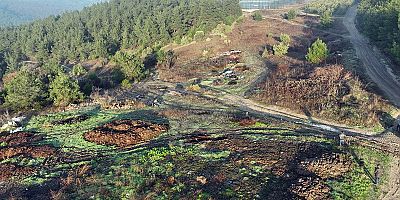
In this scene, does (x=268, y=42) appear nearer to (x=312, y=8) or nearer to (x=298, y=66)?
(x=298, y=66)

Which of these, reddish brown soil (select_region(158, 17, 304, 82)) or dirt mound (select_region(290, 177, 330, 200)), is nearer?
dirt mound (select_region(290, 177, 330, 200))

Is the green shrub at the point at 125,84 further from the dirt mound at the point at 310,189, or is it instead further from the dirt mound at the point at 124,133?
the dirt mound at the point at 310,189

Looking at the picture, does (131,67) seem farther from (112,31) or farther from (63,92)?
(112,31)

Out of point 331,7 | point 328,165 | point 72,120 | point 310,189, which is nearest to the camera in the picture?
point 310,189

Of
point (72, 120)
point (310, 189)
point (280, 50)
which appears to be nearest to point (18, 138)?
point (72, 120)

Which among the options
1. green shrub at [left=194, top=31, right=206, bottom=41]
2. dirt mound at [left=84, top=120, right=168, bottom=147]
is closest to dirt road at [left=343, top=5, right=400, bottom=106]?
dirt mound at [left=84, top=120, right=168, bottom=147]

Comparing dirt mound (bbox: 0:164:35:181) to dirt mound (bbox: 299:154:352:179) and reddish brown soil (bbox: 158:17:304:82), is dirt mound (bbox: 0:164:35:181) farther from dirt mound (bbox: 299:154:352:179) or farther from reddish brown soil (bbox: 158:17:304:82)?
reddish brown soil (bbox: 158:17:304:82)
